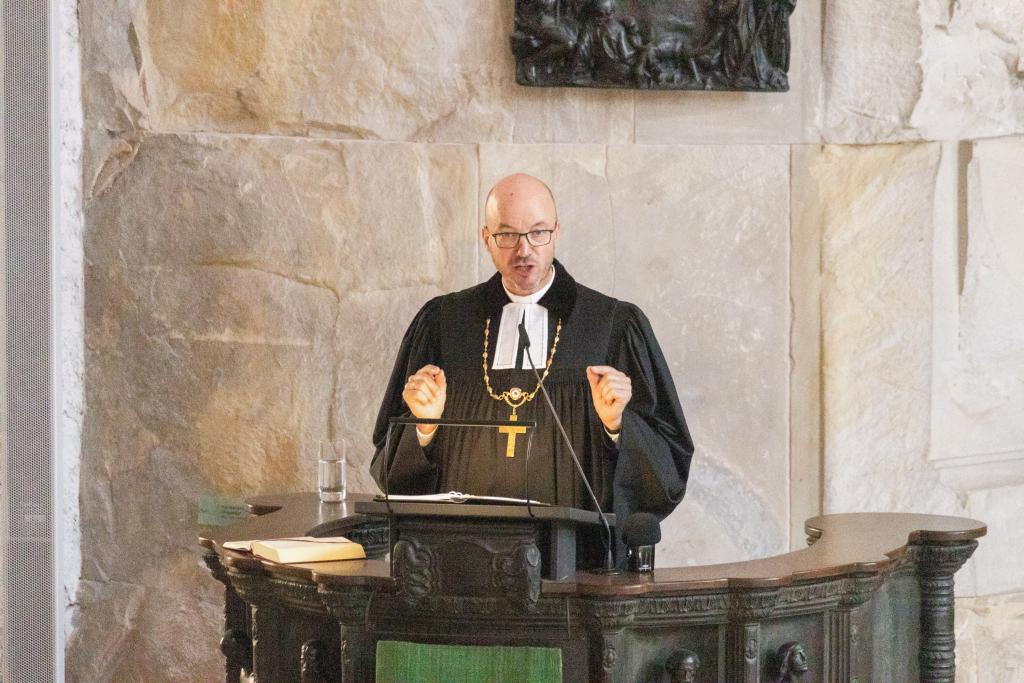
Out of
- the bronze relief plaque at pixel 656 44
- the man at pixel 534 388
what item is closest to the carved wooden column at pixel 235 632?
the man at pixel 534 388

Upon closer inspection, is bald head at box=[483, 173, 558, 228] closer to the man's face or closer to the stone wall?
the man's face

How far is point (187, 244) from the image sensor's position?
5.77m

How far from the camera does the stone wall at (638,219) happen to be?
224 inches

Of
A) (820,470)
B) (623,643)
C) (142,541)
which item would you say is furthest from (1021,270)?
(142,541)

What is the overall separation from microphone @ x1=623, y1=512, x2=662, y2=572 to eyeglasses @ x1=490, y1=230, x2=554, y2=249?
1025 mm

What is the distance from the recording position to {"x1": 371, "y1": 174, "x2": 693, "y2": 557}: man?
4.27 meters

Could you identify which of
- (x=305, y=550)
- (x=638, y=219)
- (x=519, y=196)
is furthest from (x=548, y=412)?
(x=638, y=219)

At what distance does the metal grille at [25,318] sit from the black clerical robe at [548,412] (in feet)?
5.82

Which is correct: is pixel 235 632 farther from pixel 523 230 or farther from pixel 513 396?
pixel 523 230

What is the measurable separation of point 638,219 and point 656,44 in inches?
26.7

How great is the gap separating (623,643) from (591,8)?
9.83 ft

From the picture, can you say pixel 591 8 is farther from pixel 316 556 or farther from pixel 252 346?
pixel 316 556

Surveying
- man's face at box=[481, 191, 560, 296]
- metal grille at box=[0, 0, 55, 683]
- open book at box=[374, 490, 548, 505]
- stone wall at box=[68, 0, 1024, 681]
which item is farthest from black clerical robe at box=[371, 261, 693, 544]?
metal grille at box=[0, 0, 55, 683]

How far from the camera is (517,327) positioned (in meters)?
4.62
